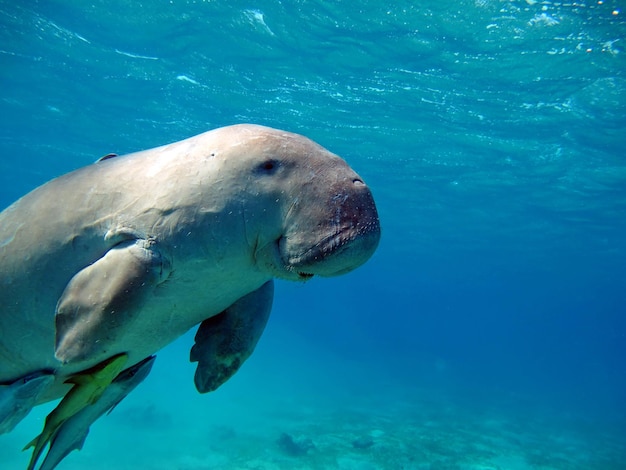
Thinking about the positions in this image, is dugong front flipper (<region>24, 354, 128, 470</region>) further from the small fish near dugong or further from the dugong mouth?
the dugong mouth

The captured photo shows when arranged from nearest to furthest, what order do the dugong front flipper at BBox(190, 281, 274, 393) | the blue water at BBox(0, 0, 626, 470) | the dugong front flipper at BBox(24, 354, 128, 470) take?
the dugong front flipper at BBox(24, 354, 128, 470) → the dugong front flipper at BBox(190, 281, 274, 393) → the blue water at BBox(0, 0, 626, 470)

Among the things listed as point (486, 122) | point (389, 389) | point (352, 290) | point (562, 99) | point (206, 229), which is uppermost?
point (562, 99)

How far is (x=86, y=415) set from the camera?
2531mm

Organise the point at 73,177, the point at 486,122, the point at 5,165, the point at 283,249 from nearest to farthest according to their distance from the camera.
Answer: the point at 283,249 < the point at 73,177 < the point at 486,122 < the point at 5,165

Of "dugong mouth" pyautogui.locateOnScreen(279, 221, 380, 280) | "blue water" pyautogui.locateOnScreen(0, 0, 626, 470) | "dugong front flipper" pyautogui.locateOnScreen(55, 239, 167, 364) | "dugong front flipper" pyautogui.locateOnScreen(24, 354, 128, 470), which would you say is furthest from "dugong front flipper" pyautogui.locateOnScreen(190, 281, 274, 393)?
"blue water" pyautogui.locateOnScreen(0, 0, 626, 470)

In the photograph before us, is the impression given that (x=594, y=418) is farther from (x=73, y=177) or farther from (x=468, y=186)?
(x=73, y=177)

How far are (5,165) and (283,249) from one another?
109 feet

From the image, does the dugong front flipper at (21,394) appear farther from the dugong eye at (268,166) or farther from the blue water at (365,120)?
the blue water at (365,120)

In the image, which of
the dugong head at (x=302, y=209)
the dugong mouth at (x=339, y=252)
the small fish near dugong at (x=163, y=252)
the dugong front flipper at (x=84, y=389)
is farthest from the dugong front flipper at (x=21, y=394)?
the dugong mouth at (x=339, y=252)

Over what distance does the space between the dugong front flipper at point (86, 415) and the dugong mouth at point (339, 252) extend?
1477mm

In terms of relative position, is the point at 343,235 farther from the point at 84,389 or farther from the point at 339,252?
the point at 84,389

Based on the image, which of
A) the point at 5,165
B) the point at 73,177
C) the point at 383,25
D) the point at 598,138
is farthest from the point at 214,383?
the point at 5,165

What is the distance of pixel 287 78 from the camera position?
14.3 m

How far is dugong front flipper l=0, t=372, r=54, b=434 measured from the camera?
228cm
